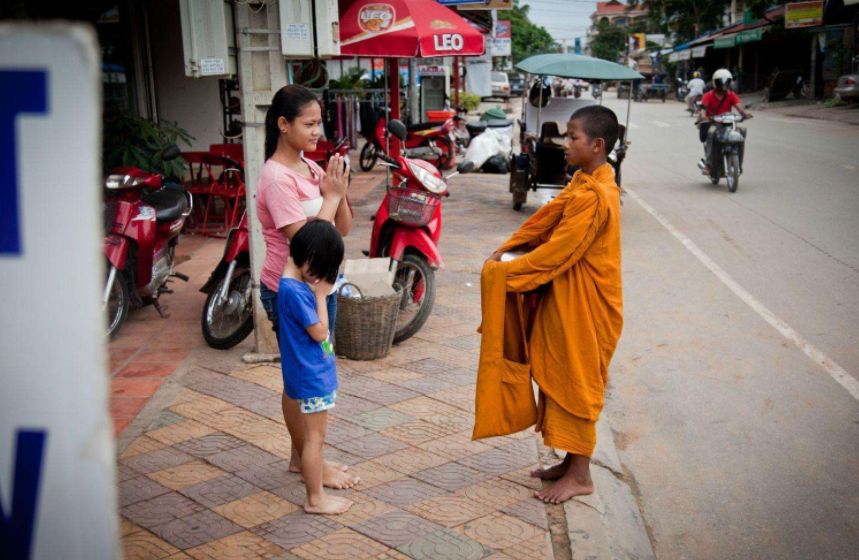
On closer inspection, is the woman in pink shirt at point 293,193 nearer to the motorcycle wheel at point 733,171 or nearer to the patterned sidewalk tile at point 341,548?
the patterned sidewalk tile at point 341,548

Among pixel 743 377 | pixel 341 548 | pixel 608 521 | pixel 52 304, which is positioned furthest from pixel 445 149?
pixel 52 304

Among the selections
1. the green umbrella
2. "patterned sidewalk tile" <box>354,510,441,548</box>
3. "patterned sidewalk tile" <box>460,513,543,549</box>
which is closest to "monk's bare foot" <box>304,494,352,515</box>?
"patterned sidewalk tile" <box>354,510,441,548</box>

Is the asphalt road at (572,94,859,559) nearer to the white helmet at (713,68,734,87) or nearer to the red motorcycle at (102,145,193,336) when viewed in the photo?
the white helmet at (713,68,734,87)

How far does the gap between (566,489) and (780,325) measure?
3.31m

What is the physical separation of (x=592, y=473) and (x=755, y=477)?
2.60ft

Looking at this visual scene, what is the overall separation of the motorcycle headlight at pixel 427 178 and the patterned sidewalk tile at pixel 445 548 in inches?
113

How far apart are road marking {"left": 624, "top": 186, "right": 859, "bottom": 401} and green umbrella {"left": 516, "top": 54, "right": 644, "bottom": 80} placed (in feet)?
6.90

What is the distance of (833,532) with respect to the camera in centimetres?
351

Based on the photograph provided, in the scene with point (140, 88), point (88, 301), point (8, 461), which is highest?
point (140, 88)

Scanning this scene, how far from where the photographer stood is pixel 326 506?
3.41 metres

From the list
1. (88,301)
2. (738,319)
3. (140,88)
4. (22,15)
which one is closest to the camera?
(88,301)

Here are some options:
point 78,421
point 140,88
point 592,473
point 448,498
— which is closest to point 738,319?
point 592,473

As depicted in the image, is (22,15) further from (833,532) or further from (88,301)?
(833,532)

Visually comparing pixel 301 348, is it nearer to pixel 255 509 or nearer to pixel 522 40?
pixel 255 509
